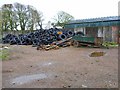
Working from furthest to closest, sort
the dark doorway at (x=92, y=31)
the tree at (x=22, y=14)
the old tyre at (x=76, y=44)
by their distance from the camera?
the tree at (x=22, y=14)
the dark doorway at (x=92, y=31)
the old tyre at (x=76, y=44)

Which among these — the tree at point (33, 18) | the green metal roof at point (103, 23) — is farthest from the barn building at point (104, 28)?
the tree at point (33, 18)

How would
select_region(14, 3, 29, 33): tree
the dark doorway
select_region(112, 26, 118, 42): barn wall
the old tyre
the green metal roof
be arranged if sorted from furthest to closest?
select_region(14, 3, 29, 33): tree, the dark doorway, the green metal roof, select_region(112, 26, 118, 42): barn wall, the old tyre

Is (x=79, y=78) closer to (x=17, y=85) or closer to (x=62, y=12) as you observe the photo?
(x=17, y=85)

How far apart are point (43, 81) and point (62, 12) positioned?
37.2m

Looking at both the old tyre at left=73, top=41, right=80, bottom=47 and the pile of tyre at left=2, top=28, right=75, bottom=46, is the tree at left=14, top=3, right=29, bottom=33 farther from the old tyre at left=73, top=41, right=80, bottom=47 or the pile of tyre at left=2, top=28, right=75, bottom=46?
the old tyre at left=73, top=41, right=80, bottom=47

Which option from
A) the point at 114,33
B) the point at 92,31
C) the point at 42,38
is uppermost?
the point at 92,31

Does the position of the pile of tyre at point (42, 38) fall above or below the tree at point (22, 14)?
below

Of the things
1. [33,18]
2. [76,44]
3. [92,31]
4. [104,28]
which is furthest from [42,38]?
[33,18]

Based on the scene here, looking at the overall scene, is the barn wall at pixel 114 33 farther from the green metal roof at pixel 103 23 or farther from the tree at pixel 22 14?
the tree at pixel 22 14

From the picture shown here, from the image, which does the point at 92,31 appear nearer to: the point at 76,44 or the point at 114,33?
the point at 114,33

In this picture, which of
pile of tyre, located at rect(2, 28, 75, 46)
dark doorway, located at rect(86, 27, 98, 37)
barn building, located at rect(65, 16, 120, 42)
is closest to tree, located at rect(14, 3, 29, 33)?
pile of tyre, located at rect(2, 28, 75, 46)

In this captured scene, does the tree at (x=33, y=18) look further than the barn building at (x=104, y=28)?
Yes

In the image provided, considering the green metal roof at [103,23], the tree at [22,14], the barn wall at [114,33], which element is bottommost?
the barn wall at [114,33]

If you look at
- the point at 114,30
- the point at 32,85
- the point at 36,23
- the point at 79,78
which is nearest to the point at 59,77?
the point at 79,78
